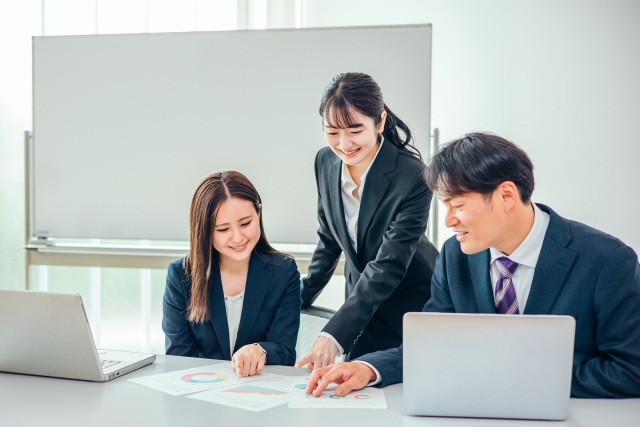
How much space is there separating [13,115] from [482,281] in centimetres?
304

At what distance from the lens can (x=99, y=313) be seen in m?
3.55

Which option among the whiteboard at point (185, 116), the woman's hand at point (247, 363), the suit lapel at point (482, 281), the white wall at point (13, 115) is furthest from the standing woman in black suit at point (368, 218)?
the white wall at point (13, 115)

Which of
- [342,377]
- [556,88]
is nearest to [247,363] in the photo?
[342,377]

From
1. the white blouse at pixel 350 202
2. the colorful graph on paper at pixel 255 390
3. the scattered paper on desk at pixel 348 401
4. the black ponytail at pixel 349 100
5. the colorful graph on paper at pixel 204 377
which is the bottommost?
the colorful graph on paper at pixel 204 377

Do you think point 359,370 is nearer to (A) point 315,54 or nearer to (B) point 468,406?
(B) point 468,406

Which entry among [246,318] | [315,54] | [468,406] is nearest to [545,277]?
[468,406]

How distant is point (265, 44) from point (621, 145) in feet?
5.99

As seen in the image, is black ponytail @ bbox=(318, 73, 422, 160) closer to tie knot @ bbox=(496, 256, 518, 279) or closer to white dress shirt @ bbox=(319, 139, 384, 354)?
white dress shirt @ bbox=(319, 139, 384, 354)

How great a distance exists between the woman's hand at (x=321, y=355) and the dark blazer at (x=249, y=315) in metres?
0.23

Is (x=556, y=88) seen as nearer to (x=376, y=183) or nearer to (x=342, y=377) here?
(x=376, y=183)

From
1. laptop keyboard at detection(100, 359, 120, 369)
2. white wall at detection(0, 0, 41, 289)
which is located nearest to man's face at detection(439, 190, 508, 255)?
laptop keyboard at detection(100, 359, 120, 369)

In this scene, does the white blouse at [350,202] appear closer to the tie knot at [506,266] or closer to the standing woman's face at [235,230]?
the standing woman's face at [235,230]

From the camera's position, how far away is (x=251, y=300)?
192cm

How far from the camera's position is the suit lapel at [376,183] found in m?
1.99
